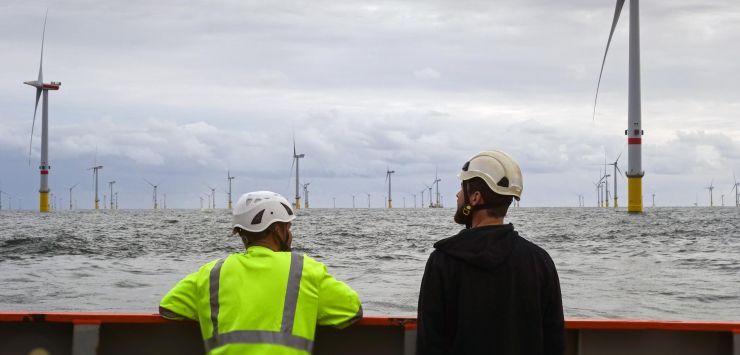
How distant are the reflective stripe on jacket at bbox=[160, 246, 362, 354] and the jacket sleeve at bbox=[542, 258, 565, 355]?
131cm

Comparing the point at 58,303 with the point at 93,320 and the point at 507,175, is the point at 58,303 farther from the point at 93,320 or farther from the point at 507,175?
the point at 507,175

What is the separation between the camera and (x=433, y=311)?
4.25 meters

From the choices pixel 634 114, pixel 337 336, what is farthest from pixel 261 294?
pixel 634 114

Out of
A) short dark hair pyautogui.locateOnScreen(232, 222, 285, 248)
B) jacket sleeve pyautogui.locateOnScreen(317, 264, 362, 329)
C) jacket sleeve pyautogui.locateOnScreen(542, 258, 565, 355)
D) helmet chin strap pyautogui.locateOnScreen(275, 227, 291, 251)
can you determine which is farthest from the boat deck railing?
jacket sleeve pyautogui.locateOnScreen(542, 258, 565, 355)

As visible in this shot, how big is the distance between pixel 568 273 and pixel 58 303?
16.0 meters

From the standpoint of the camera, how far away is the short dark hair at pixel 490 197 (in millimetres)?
4309

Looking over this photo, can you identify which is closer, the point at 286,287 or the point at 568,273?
the point at 286,287

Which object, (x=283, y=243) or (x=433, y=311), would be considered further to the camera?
(x=283, y=243)

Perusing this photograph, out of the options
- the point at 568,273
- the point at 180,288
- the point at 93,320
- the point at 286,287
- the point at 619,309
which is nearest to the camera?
the point at 286,287

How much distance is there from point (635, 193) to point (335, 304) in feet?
250

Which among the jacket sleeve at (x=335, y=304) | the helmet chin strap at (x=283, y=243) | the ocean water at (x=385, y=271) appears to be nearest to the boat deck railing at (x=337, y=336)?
the jacket sleeve at (x=335, y=304)

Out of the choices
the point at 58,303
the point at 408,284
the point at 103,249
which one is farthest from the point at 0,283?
the point at 103,249

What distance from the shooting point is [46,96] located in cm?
13850

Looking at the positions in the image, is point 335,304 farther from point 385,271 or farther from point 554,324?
point 385,271
